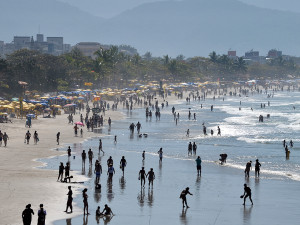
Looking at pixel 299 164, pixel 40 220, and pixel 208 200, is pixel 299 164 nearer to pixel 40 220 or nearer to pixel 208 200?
pixel 208 200

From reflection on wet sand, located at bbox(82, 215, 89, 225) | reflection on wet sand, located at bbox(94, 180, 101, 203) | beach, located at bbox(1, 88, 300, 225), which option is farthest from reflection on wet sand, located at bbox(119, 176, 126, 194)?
reflection on wet sand, located at bbox(82, 215, 89, 225)

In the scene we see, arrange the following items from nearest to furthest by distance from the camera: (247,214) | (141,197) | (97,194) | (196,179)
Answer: (247,214), (141,197), (97,194), (196,179)

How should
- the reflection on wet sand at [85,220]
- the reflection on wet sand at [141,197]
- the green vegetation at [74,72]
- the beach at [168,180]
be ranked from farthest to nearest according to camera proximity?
the green vegetation at [74,72]
the reflection on wet sand at [141,197]
the beach at [168,180]
the reflection on wet sand at [85,220]

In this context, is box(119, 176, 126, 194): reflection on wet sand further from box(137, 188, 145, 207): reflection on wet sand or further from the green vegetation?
the green vegetation

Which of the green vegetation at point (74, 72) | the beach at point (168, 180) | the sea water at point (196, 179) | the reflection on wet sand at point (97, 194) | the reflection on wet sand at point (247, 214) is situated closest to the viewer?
the reflection on wet sand at point (247, 214)

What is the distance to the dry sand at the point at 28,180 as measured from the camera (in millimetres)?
21359

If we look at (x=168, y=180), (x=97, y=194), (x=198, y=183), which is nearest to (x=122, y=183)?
(x=168, y=180)

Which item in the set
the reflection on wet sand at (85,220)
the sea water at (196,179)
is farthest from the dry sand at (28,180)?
the sea water at (196,179)

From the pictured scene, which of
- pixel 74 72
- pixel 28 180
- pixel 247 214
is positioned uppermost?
pixel 74 72

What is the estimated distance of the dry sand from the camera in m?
21.4

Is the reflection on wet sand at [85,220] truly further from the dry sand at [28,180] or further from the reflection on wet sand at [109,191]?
the reflection on wet sand at [109,191]

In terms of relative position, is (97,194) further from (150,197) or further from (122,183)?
(122,183)

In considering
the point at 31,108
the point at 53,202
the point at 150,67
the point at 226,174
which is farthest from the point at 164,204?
the point at 150,67

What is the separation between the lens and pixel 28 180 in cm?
2744
